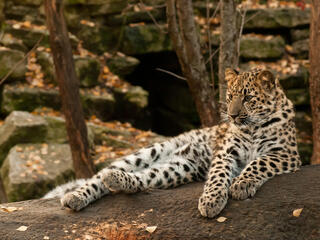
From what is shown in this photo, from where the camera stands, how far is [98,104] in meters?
13.1

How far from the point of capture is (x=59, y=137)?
1112 centimetres

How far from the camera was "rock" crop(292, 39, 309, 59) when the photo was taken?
47.0ft

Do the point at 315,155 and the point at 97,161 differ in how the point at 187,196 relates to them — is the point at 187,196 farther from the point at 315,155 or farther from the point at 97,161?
the point at 97,161

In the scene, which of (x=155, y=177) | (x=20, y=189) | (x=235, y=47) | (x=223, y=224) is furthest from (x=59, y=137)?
(x=223, y=224)

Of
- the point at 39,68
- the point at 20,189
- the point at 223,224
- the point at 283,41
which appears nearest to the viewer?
the point at 223,224

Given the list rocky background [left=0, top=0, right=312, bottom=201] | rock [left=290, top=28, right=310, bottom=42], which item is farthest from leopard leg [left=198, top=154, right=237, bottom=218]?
rock [left=290, top=28, right=310, bottom=42]

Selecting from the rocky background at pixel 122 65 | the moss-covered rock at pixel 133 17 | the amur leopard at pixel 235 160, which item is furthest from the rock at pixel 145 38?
the amur leopard at pixel 235 160

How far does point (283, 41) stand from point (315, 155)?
6.50 metres

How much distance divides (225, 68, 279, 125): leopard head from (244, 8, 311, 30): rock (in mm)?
9031

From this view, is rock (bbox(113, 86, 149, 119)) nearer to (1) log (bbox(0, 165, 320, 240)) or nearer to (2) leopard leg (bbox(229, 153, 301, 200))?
(1) log (bbox(0, 165, 320, 240))

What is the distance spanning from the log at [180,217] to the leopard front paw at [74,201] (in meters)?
0.08


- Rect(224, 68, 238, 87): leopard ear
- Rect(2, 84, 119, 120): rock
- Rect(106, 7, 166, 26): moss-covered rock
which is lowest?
Rect(2, 84, 119, 120): rock

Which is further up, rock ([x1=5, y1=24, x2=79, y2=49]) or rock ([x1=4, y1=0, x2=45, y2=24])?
rock ([x1=4, y1=0, x2=45, y2=24])

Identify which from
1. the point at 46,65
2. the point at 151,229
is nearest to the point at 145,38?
the point at 46,65
